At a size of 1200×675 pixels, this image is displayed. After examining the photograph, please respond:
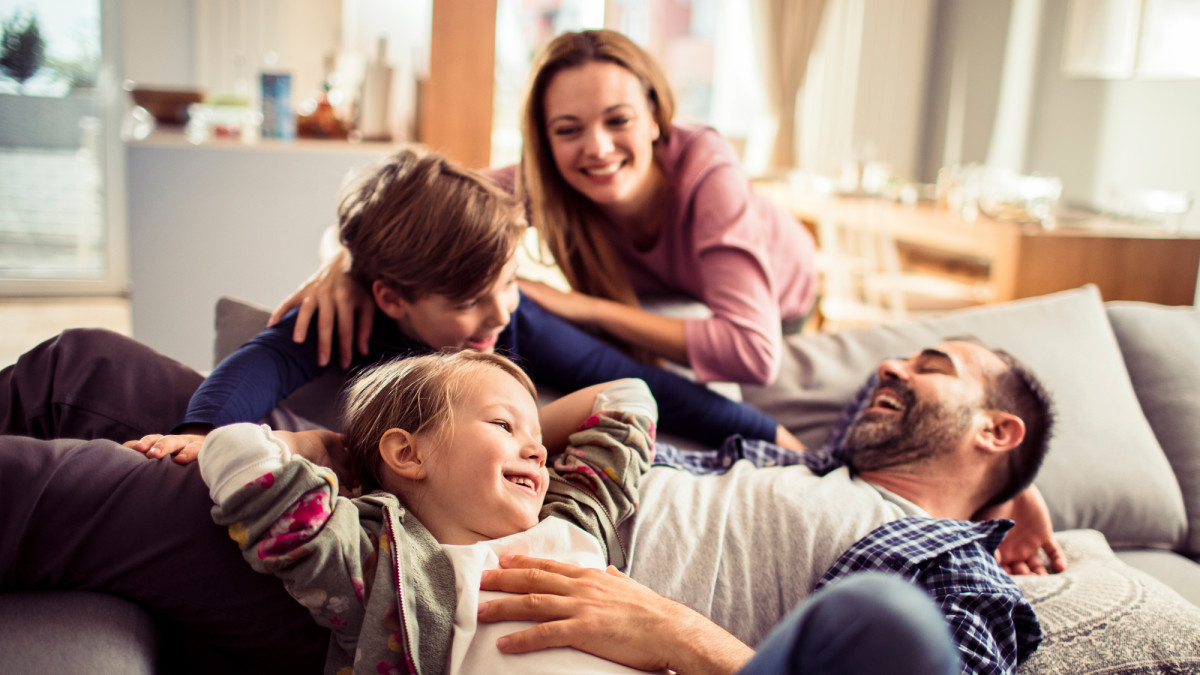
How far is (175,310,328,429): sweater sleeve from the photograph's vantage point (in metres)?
A: 1.18

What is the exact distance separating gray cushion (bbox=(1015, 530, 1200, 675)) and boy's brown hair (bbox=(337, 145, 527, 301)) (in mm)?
971

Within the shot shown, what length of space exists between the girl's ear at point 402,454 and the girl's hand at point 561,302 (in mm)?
688

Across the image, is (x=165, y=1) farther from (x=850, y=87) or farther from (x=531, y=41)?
(x=850, y=87)

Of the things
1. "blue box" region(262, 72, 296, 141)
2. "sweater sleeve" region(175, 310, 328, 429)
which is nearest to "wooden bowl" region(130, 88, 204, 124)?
"blue box" region(262, 72, 296, 141)

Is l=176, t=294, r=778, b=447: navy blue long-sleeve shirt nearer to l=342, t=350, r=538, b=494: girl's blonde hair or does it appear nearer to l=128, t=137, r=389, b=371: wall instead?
l=342, t=350, r=538, b=494: girl's blonde hair

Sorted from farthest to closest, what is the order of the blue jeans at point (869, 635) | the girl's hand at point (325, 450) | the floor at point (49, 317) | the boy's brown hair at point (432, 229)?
the floor at point (49, 317)
the boy's brown hair at point (432, 229)
the girl's hand at point (325, 450)
the blue jeans at point (869, 635)

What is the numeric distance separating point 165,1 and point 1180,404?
496 centimetres

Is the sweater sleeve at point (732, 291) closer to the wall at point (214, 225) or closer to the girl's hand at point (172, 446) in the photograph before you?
the girl's hand at point (172, 446)

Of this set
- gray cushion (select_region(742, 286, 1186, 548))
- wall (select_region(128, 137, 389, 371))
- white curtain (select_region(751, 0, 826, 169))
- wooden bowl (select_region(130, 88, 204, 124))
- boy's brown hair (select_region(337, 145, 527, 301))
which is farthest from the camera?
white curtain (select_region(751, 0, 826, 169))

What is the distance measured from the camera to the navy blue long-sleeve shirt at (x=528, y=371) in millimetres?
1235

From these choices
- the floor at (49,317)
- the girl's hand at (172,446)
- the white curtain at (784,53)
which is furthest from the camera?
the white curtain at (784,53)

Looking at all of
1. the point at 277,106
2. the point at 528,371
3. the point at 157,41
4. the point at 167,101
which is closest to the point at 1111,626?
the point at 528,371

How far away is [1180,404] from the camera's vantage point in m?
1.92

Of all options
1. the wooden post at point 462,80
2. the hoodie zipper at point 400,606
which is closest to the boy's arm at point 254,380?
the hoodie zipper at point 400,606
